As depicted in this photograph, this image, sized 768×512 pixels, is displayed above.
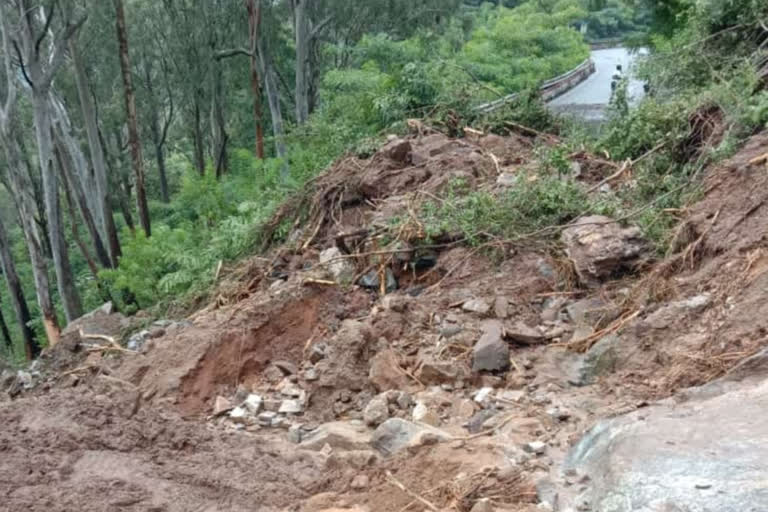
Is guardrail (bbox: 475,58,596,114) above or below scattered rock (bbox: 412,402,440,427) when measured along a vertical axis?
below

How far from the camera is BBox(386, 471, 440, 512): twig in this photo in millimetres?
3604

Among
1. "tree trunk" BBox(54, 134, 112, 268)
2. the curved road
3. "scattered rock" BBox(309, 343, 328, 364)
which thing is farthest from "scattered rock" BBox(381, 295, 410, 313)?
"tree trunk" BBox(54, 134, 112, 268)

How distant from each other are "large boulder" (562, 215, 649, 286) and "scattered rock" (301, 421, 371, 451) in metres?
2.28

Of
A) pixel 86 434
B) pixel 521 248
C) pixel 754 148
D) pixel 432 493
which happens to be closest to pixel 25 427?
pixel 86 434

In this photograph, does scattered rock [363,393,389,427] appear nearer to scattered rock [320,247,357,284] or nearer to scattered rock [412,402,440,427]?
scattered rock [412,402,440,427]

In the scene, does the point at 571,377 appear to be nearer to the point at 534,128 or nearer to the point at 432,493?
the point at 432,493

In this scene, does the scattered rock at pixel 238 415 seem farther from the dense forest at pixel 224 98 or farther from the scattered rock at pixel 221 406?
the dense forest at pixel 224 98

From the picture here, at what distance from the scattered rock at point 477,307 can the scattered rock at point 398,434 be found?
5.49ft

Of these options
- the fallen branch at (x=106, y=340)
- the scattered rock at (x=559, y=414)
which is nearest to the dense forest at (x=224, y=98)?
the fallen branch at (x=106, y=340)

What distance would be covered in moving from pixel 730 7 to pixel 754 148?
357 centimetres

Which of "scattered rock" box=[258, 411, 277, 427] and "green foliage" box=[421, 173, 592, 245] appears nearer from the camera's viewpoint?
"scattered rock" box=[258, 411, 277, 427]

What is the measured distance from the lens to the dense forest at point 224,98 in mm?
9398

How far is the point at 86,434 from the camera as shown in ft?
16.4

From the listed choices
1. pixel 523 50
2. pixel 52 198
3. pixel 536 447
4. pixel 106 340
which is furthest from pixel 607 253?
pixel 523 50
